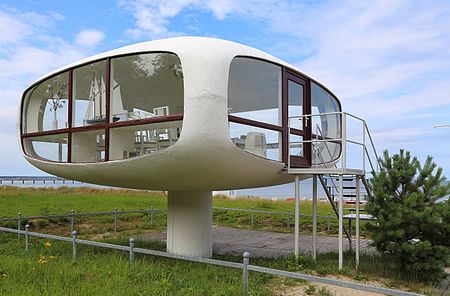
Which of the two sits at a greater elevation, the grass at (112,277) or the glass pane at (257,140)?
the glass pane at (257,140)

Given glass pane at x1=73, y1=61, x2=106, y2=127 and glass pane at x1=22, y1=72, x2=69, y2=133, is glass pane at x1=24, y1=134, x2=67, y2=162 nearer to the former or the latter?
glass pane at x1=22, y1=72, x2=69, y2=133

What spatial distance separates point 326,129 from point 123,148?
5180 millimetres

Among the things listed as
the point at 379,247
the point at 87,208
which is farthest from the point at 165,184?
the point at 87,208

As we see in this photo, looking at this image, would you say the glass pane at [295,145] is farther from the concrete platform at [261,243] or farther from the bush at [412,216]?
the concrete platform at [261,243]

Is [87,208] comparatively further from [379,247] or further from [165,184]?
[379,247]

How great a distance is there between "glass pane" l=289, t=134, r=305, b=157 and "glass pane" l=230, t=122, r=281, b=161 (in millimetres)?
383

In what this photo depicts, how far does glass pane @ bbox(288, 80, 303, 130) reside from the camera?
31.2 ft

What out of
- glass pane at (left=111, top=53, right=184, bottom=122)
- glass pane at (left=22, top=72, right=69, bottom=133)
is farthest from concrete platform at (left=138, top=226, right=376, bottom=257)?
glass pane at (left=22, top=72, right=69, bottom=133)

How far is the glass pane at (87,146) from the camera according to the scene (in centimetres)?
938

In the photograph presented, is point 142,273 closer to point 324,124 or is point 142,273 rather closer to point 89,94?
point 89,94

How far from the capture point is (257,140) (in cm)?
853

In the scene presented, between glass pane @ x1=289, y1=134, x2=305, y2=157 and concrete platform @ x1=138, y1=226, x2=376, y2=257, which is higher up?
glass pane @ x1=289, y1=134, x2=305, y2=157

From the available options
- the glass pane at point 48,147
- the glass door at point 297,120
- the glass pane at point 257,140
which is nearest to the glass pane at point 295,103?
the glass door at point 297,120

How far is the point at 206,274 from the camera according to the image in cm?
788
